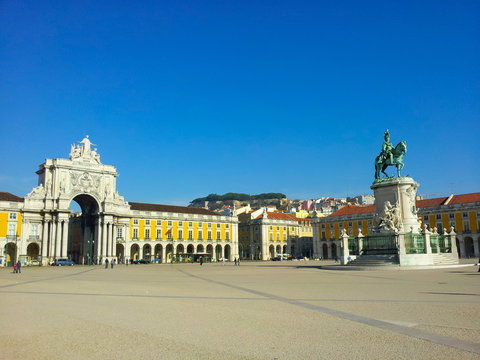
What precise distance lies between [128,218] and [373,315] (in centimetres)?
7746

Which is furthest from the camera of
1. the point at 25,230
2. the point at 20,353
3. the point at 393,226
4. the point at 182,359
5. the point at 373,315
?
the point at 25,230

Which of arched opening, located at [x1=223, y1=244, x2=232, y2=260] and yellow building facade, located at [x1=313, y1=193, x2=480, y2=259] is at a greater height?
yellow building facade, located at [x1=313, y1=193, x2=480, y2=259]

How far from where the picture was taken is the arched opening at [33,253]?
231 ft

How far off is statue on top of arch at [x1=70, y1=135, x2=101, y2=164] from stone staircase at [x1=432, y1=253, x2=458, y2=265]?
62.6 metres

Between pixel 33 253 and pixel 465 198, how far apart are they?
7664 cm

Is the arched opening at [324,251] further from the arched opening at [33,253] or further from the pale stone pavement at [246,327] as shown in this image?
the pale stone pavement at [246,327]

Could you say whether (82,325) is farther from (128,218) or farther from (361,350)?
(128,218)

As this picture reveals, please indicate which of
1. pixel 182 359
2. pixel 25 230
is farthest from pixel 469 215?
pixel 182 359

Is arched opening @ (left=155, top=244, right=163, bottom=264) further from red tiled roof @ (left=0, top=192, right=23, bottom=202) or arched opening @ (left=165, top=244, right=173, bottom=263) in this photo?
red tiled roof @ (left=0, top=192, right=23, bottom=202)

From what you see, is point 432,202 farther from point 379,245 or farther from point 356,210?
point 379,245

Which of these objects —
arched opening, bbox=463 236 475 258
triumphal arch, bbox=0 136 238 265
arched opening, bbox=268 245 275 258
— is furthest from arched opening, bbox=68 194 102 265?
arched opening, bbox=463 236 475 258

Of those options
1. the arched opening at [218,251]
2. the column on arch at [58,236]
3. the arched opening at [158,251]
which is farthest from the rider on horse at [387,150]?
the arched opening at [218,251]

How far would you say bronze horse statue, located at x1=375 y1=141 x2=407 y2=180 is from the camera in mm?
37688

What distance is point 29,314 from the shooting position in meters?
11.3
